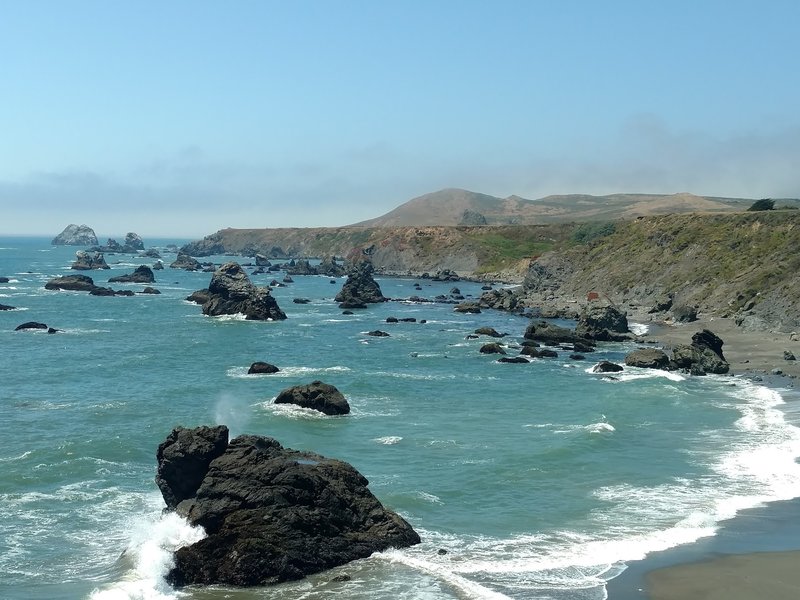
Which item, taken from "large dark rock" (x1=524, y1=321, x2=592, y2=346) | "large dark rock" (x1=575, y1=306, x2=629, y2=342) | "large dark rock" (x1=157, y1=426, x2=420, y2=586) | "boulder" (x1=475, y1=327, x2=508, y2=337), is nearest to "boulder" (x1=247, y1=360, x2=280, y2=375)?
"large dark rock" (x1=524, y1=321, x2=592, y2=346)

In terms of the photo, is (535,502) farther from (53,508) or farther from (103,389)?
(103,389)

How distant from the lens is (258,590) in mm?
27328

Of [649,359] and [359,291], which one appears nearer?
[649,359]

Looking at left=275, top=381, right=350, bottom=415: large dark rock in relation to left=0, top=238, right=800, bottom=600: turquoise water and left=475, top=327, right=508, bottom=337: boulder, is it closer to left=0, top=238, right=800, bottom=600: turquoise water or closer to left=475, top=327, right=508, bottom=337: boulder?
left=0, top=238, right=800, bottom=600: turquoise water

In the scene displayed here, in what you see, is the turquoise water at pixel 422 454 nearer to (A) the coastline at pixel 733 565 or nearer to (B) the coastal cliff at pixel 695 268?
(A) the coastline at pixel 733 565

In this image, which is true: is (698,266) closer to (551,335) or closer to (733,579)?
(551,335)

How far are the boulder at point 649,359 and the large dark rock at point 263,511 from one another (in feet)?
153

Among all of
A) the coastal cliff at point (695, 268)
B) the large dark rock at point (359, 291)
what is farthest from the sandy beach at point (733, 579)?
the large dark rock at point (359, 291)

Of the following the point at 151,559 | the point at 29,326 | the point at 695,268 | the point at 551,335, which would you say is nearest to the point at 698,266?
the point at 695,268

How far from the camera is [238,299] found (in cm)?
11738

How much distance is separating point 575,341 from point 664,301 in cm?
3485

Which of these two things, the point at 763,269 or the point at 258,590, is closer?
the point at 258,590

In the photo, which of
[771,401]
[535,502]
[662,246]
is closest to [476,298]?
[662,246]

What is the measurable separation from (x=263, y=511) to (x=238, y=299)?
90195 mm
